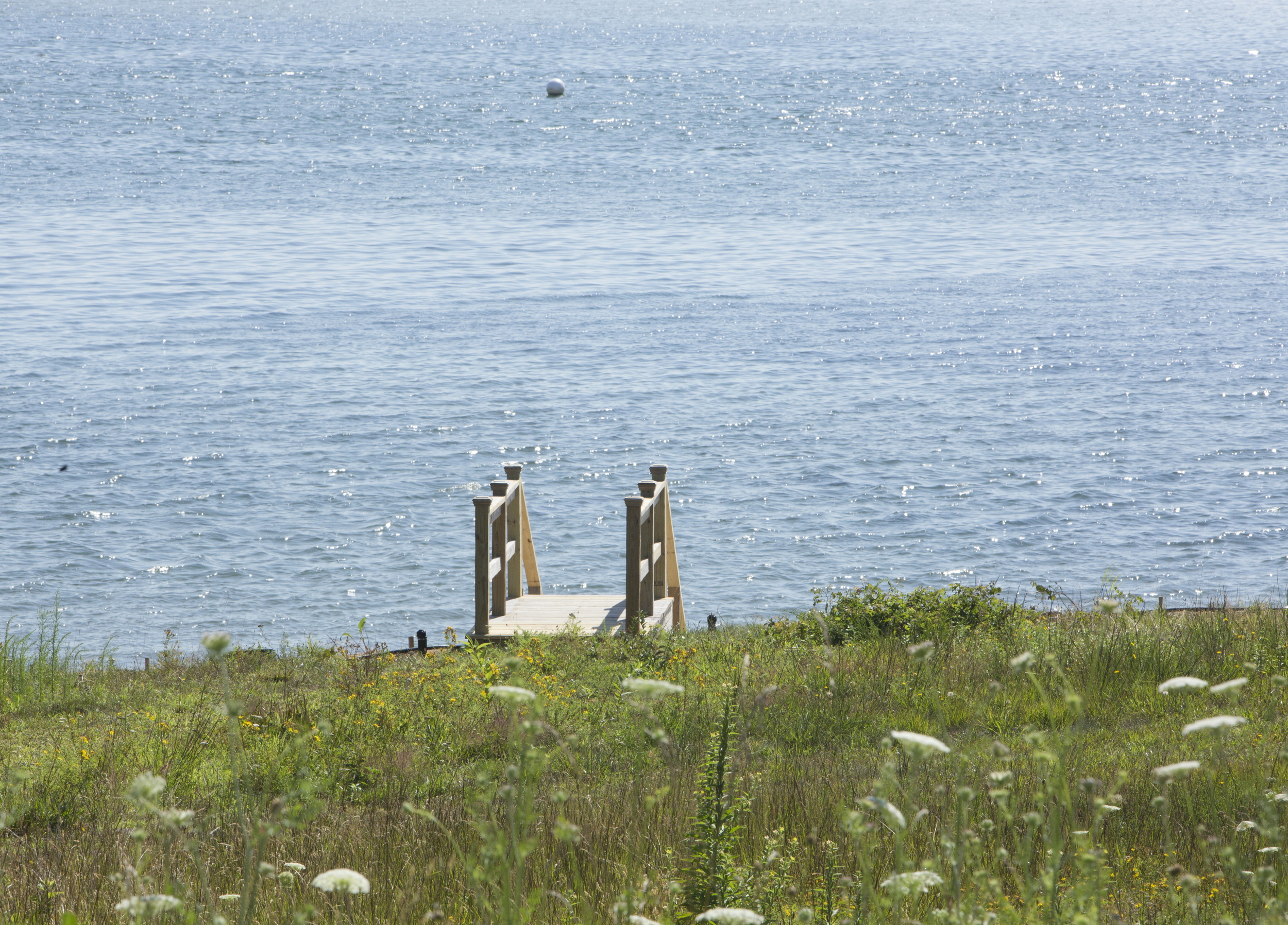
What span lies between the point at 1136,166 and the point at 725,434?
4843 centimetres

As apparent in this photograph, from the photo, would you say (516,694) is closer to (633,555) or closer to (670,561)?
(633,555)

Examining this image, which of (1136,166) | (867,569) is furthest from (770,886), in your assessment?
(1136,166)

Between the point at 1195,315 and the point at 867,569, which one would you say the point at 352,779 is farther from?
the point at 1195,315

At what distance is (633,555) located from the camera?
1184 cm

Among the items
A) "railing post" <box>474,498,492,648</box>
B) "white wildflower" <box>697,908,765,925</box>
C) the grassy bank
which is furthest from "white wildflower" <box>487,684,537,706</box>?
"railing post" <box>474,498,492,648</box>

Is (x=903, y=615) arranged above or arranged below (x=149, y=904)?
below

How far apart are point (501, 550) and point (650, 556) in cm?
141

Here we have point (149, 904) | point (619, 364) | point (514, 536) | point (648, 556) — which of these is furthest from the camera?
point (619, 364)

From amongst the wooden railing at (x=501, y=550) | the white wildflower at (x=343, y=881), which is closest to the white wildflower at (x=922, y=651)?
the white wildflower at (x=343, y=881)

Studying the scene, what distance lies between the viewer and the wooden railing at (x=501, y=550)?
38.2 ft

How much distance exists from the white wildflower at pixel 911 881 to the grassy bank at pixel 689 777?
2 cm

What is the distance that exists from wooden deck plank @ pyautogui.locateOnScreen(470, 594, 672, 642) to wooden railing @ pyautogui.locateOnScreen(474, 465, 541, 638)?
14 centimetres

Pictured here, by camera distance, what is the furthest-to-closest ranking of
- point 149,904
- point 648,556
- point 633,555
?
point 648,556
point 633,555
point 149,904

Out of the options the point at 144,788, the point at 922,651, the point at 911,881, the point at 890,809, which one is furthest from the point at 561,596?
the point at 890,809
